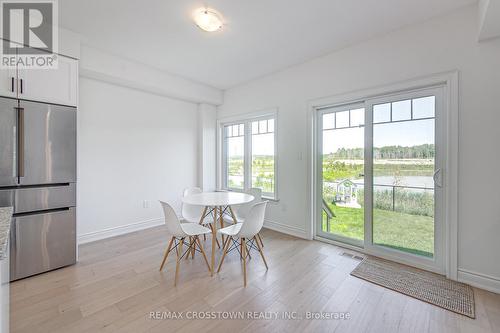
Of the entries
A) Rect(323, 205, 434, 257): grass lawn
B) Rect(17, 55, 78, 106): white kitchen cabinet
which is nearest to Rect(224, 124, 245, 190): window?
Rect(323, 205, 434, 257): grass lawn

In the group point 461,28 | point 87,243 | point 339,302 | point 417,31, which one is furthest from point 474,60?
point 87,243

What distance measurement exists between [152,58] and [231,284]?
3.25 meters

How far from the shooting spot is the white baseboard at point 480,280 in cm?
203

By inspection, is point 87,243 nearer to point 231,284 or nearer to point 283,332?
point 231,284

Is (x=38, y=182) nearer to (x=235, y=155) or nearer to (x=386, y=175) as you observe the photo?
(x=235, y=155)

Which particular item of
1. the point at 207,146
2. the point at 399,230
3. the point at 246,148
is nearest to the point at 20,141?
the point at 207,146

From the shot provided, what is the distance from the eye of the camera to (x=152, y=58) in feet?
10.6

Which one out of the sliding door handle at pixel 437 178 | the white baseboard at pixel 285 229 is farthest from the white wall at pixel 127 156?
the sliding door handle at pixel 437 178

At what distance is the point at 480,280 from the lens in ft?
6.87

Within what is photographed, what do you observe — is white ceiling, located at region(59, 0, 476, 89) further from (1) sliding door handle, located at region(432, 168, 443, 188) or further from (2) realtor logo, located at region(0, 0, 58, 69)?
(1) sliding door handle, located at region(432, 168, 443, 188)

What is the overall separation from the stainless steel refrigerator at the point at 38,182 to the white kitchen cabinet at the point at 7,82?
0.07m

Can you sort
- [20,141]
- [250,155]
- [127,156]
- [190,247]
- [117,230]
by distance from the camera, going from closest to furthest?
[20,141] < [190,247] < [117,230] < [127,156] < [250,155]

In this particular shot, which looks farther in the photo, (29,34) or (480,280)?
(29,34)

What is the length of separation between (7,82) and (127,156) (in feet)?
5.48
